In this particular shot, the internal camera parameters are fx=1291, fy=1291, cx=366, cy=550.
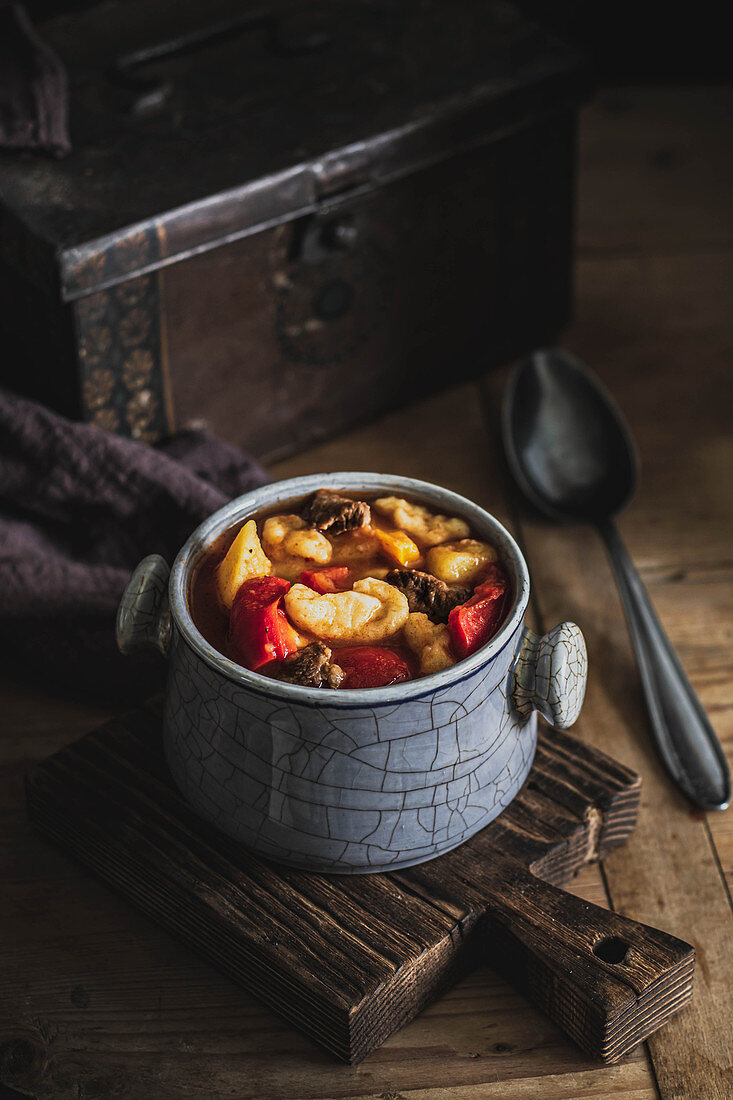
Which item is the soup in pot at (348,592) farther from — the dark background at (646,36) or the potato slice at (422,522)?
the dark background at (646,36)

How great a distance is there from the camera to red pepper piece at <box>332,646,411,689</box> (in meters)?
0.65

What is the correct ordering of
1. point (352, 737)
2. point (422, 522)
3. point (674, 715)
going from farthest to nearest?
1. point (674, 715)
2. point (422, 522)
3. point (352, 737)

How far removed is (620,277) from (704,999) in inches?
32.5

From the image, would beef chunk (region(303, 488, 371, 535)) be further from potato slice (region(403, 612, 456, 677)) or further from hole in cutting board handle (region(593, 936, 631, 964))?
hole in cutting board handle (region(593, 936, 631, 964))

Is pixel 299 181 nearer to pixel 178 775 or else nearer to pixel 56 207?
pixel 56 207

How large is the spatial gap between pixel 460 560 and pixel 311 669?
114mm

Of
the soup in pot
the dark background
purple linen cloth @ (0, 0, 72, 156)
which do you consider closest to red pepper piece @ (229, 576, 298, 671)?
the soup in pot

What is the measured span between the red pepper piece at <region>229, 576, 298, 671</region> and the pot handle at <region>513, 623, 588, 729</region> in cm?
13

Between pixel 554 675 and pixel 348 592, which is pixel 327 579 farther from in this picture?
pixel 554 675

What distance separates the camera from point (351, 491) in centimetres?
77

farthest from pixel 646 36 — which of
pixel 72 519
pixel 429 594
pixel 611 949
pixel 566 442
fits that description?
pixel 611 949

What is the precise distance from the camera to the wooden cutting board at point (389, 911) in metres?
0.65

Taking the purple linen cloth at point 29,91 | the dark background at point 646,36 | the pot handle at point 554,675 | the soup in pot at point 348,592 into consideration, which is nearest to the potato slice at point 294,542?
the soup in pot at point 348,592

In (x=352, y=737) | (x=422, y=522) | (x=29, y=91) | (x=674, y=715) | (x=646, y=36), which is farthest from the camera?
(x=646, y=36)
